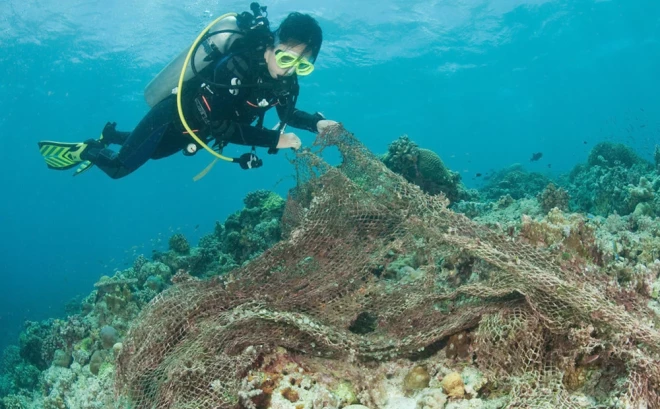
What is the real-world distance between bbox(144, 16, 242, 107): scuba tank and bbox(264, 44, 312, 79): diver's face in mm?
754

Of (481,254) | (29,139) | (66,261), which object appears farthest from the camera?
(66,261)

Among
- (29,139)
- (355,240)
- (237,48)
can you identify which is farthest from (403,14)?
(29,139)

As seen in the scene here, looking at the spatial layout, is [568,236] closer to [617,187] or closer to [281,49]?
[281,49]

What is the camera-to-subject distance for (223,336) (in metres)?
2.80

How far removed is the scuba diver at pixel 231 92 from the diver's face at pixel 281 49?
13 millimetres

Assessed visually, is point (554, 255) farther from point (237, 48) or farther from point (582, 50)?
point (582, 50)

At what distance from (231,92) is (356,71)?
4219 cm

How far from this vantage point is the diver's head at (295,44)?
495cm

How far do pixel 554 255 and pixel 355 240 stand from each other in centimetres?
173

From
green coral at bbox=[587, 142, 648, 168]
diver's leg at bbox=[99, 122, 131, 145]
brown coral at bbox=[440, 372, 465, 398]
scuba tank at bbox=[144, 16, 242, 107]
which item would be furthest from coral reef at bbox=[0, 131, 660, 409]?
green coral at bbox=[587, 142, 648, 168]

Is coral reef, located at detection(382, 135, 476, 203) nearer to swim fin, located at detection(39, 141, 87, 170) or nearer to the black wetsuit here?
the black wetsuit

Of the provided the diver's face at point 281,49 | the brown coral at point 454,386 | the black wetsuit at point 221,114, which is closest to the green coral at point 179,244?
the black wetsuit at point 221,114

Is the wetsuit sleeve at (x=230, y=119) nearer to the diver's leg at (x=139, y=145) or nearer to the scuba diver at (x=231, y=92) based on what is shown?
the scuba diver at (x=231, y=92)

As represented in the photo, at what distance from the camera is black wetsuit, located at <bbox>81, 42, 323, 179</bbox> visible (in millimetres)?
5340
